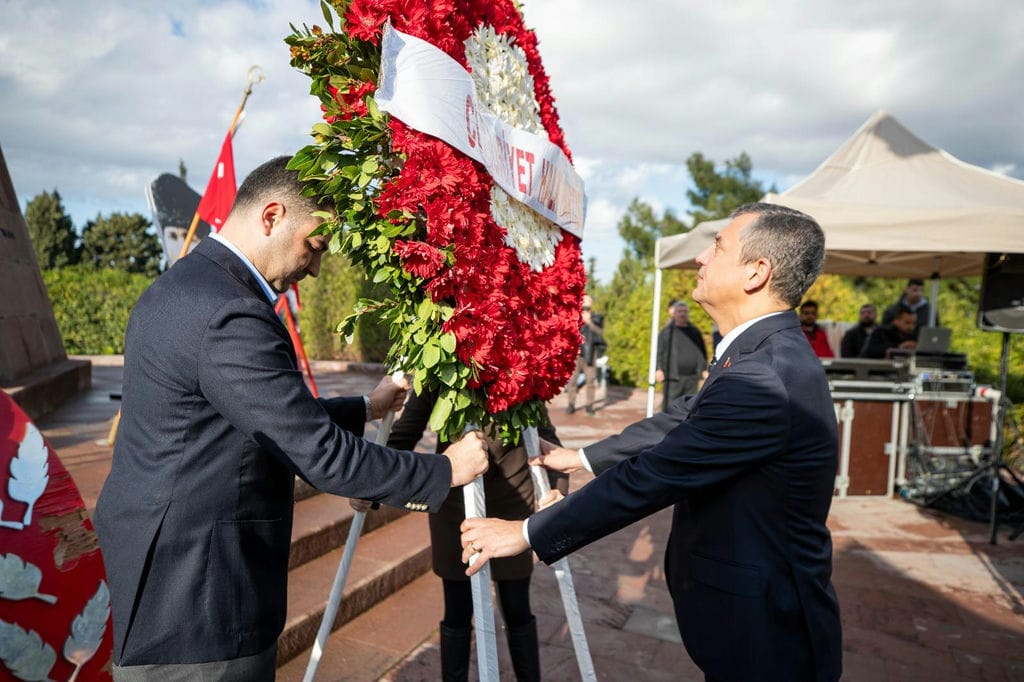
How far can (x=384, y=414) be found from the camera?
8.21 feet

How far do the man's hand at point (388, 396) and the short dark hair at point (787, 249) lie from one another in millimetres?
1256

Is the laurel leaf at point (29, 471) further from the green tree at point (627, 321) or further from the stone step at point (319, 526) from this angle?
the green tree at point (627, 321)

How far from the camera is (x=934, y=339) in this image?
7.31 m

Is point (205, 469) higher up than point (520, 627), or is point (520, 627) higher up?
point (205, 469)

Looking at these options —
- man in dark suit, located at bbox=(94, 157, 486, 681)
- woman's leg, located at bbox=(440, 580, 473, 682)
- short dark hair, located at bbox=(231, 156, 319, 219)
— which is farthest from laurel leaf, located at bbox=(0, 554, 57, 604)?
woman's leg, located at bbox=(440, 580, 473, 682)

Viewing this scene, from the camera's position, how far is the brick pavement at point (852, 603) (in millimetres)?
3623

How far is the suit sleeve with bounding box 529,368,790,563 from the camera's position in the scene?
1698 millimetres

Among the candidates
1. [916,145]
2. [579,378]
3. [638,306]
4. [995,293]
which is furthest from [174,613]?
[638,306]

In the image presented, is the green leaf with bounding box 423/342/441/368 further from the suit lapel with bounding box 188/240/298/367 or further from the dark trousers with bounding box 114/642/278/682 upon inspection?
the dark trousers with bounding box 114/642/278/682

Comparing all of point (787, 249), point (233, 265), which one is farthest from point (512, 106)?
point (233, 265)

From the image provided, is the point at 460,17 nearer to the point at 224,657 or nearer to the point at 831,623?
the point at 224,657

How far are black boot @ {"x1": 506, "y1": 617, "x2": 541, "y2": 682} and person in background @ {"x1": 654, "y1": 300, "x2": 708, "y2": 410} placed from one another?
7.17m

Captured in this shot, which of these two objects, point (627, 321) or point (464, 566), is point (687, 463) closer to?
point (464, 566)

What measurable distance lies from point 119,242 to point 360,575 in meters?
37.4
